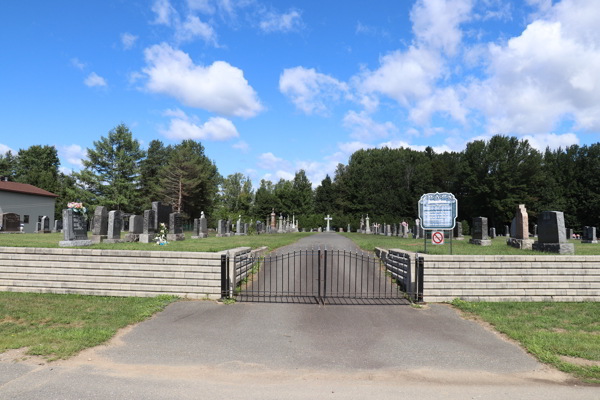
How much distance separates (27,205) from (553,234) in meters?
53.9

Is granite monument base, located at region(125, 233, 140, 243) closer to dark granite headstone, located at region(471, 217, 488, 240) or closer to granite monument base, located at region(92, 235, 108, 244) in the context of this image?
granite monument base, located at region(92, 235, 108, 244)

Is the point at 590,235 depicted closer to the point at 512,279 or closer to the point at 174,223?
the point at 512,279

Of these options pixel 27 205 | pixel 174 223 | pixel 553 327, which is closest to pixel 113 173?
pixel 27 205

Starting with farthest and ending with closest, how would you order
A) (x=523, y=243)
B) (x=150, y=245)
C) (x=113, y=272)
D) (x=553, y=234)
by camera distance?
(x=523, y=243)
(x=150, y=245)
(x=553, y=234)
(x=113, y=272)

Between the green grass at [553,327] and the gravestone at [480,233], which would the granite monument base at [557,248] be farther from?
the gravestone at [480,233]

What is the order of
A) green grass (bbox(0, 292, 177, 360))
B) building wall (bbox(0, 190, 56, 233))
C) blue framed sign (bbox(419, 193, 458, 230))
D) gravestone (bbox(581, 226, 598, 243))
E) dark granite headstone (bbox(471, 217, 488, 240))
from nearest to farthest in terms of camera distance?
green grass (bbox(0, 292, 177, 360)) < blue framed sign (bbox(419, 193, 458, 230)) < dark granite headstone (bbox(471, 217, 488, 240)) < gravestone (bbox(581, 226, 598, 243)) < building wall (bbox(0, 190, 56, 233))

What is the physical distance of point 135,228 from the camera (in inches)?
811

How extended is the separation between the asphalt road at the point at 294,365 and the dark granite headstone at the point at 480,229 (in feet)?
46.9

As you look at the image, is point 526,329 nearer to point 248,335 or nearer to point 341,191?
point 248,335

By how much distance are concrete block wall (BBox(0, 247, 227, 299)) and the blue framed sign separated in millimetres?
7443

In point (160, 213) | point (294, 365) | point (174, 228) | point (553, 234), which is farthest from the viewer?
point (174, 228)

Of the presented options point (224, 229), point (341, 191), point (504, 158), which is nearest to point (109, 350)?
point (224, 229)

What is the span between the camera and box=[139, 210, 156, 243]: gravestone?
2014cm

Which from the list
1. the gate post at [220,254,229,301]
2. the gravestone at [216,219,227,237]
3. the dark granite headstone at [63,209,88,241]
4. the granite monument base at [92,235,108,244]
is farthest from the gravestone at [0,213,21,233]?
the gate post at [220,254,229,301]
